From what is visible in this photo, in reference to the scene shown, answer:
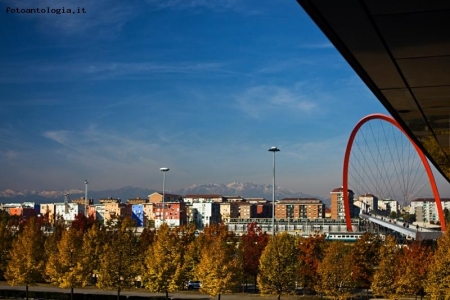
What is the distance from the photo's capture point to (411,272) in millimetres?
40719

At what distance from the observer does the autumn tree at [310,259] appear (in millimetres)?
46000

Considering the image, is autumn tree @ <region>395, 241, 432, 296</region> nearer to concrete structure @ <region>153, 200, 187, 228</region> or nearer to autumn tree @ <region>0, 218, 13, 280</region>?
autumn tree @ <region>0, 218, 13, 280</region>

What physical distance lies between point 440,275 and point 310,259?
13.3 meters

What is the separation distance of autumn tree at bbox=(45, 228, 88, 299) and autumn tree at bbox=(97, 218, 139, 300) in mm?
1542

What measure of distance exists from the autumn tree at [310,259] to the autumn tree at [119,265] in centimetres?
1287

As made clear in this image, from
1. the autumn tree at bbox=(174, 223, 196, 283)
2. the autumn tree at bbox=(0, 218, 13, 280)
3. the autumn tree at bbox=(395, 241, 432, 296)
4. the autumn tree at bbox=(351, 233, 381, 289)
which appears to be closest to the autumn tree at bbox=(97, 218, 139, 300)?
the autumn tree at bbox=(174, 223, 196, 283)

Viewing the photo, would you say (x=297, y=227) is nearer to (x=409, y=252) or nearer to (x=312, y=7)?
(x=409, y=252)

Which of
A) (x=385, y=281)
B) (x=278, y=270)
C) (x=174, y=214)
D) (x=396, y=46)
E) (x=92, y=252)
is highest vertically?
(x=396, y=46)

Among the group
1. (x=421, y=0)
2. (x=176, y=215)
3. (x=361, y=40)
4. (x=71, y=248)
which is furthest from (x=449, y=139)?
(x=176, y=215)

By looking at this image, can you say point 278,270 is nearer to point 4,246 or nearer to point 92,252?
point 92,252

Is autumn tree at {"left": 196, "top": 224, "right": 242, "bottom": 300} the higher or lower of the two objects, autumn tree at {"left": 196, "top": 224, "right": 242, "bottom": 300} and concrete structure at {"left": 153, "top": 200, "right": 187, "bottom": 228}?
the lower

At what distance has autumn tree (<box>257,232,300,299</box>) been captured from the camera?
41.0 m

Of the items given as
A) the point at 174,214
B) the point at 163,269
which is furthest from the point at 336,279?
the point at 174,214

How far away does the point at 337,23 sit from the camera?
4.62 metres
